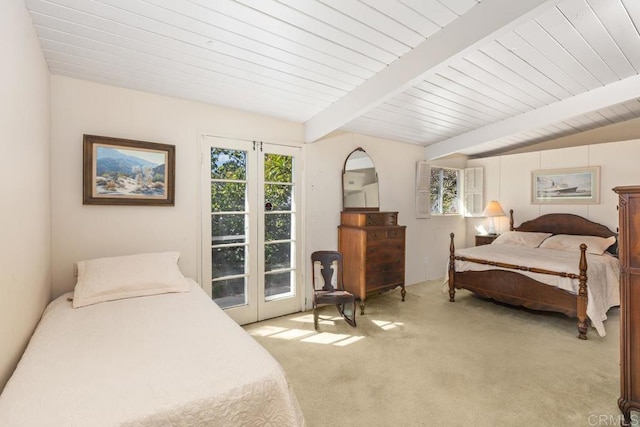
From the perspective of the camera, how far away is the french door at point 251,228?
3166mm

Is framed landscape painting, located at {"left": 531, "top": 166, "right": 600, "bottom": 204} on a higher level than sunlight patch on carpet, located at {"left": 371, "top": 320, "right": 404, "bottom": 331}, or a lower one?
higher

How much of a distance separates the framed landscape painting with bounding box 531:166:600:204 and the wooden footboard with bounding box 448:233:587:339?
214 cm

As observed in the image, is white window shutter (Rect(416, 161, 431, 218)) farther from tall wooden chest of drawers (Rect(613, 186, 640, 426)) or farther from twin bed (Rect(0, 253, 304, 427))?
twin bed (Rect(0, 253, 304, 427))

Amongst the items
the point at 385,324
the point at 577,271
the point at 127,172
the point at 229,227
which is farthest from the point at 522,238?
the point at 127,172

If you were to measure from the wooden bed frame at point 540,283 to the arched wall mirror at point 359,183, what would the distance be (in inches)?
56.0

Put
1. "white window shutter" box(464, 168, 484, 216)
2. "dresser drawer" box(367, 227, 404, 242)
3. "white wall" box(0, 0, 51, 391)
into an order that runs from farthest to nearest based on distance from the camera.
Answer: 1. "white window shutter" box(464, 168, 484, 216)
2. "dresser drawer" box(367, 227, 404, 242)
3. "white wall" box(0, 0, 51, 391)

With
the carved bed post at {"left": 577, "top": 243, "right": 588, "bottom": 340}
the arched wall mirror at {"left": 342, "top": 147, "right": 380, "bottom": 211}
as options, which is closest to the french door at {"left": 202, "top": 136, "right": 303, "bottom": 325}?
the arched wall mirror at {"left": 342, "top": 147, "right": 380, "bottom": 211}

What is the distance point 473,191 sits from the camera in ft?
19.0

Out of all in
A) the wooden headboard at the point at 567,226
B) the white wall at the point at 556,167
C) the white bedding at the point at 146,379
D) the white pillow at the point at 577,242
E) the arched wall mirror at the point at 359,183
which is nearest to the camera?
the white bedding at the point at 146,379

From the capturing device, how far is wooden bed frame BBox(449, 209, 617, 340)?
122 inches

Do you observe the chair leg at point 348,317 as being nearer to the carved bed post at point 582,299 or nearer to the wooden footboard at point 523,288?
the wooden footboard at point 523,288

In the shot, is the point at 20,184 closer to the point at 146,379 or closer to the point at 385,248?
the point at 146,379

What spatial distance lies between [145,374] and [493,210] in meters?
5.63

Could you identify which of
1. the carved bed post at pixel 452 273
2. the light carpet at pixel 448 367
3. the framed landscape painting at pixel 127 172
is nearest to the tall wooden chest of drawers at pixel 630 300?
the light carpet at pixel 448 367
